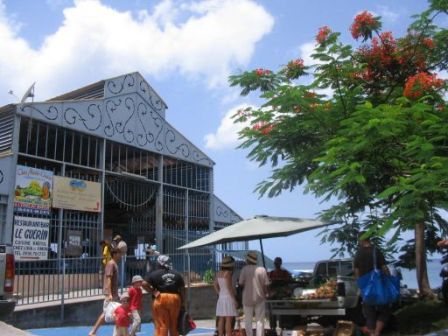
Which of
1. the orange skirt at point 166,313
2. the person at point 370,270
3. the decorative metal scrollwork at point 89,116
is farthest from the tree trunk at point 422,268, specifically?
the decorative metal scrollwork at point 89,116

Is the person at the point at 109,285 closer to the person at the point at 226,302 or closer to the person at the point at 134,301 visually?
the person at the point at 134,301

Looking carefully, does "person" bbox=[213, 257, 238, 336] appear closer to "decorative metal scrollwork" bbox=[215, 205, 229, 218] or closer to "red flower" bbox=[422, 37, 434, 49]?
"red flower" bbox=[422, 37, 434, 49]

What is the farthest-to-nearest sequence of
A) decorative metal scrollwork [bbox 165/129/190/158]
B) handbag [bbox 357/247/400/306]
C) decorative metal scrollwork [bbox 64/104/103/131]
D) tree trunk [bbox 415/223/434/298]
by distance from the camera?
decorative metal scrollwork [bbox 165/129/190/158]
decorative metal scrollwork [bbox 64/104/103/131]
tree trunk [bbox 415/223/434/298]
handbag [bbox 357/247/400/306]

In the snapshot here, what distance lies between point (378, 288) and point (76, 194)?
8868mm

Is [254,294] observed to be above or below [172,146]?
below

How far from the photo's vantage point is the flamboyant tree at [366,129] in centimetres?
808

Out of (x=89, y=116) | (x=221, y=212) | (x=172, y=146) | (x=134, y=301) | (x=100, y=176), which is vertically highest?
(x=89, y=116)

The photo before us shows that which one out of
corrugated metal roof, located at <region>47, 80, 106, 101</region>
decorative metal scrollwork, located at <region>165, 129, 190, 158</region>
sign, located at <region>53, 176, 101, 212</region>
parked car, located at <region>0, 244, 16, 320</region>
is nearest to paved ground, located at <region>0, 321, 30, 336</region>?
parked car, located at <region>0, 244, 16, 320</region>

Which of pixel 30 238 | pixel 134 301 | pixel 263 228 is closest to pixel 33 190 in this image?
pixel 30 238

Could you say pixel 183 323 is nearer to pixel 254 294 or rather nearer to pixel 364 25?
pixel 254 294

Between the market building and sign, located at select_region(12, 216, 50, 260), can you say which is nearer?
sign, located at select_region(12, 216, 50, 260)

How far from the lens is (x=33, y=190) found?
533 inches

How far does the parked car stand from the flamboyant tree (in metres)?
4.94

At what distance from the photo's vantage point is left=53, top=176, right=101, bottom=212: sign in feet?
46.8
